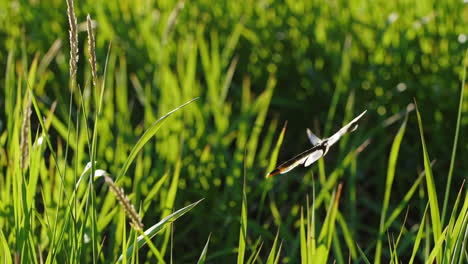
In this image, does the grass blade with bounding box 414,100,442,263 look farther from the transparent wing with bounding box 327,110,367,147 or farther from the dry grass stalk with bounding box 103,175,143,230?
the dry grass stalk with bounding box 103,175,143,230

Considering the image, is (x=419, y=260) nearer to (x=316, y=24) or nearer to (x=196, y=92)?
(x=196, y=92)

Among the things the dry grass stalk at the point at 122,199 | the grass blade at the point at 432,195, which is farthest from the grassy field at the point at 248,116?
the dry grass stalk at the point at 122,199

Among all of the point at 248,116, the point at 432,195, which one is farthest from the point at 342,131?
the point at 248,116

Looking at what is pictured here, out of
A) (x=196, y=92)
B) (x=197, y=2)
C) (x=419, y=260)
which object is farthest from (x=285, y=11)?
(x=419, y=260)

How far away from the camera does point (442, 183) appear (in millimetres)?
1636

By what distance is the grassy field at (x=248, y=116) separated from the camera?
4.25 ft

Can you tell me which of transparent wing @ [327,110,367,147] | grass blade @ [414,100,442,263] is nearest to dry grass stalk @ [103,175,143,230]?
transparent wing @ [327,110,367,147]

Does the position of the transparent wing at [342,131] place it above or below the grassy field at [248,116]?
above

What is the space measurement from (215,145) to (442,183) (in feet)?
1.86

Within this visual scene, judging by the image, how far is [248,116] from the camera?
5.09 feet

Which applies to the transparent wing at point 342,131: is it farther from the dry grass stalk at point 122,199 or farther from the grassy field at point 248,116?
the grassy field at point 248,116

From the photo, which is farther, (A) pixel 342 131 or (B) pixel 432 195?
(B) pixel 432 195

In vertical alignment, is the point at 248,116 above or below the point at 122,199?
below

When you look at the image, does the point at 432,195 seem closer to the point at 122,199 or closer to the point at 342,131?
the point at 342,131
